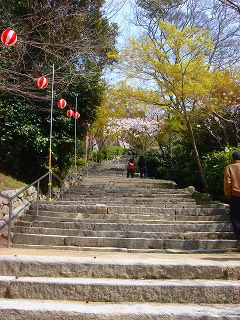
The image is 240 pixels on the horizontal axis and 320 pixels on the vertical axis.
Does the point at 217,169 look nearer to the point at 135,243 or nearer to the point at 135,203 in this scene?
the point at 135,203

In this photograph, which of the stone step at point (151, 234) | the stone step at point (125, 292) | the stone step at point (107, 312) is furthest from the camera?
the stone step at point (151, 234)

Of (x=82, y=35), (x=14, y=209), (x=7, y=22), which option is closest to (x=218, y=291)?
(x=14, y=209)

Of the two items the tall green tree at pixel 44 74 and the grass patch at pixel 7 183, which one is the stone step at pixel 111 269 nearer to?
the grass patch at pixel 7 183

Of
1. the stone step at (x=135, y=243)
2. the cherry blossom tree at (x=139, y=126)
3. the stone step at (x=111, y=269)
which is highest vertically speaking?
the cherry blossom tree at (x=139, y=126)

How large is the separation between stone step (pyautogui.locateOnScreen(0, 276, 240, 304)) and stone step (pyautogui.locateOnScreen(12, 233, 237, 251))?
10.00ft

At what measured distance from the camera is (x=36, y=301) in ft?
10.5

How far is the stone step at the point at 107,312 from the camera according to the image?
2877 mm

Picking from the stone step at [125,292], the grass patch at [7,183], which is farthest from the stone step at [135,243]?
the grass patch at [7,183]

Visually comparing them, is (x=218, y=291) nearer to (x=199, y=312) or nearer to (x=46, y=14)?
(x=199, y=312)

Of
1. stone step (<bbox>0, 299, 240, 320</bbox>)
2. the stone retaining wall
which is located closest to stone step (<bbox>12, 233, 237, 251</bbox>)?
the stone retaining wall

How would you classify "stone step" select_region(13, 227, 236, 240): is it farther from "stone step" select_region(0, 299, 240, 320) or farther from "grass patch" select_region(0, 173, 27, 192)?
"stone step" select_region(0, 299, 240, 320)

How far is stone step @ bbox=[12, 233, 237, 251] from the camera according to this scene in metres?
6.35

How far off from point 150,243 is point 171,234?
63 cm

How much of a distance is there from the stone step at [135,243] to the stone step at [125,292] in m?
3.05
